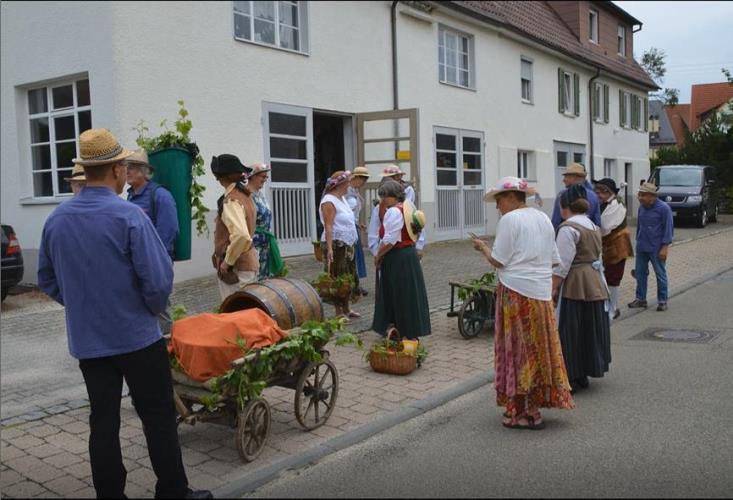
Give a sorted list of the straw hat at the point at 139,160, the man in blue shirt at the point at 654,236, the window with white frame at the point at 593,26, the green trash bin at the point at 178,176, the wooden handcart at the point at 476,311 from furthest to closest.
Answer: the window with white frame at the point at 593,26 < the man in blue shirt at the point at 654,236 < the wooden handcart at the point at 476,311 < the green trash bin at the point at 178,176 < the straw hat at the point at 139,160

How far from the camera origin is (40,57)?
39.6 ft

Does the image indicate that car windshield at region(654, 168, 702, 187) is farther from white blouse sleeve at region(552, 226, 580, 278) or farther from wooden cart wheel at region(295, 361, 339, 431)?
wooden cart wheel at region(295, 361, 339, 431)

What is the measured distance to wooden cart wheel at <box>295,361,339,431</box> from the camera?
16.0ft

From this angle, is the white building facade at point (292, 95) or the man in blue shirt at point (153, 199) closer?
the man in blue shirt at point (153, 199)

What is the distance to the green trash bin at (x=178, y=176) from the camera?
5.50 meters

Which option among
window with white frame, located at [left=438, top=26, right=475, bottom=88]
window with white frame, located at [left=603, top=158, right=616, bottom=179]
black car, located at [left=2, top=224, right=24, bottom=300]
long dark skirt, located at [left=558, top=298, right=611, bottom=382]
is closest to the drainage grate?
long dark skirt, located at [left=558, top=298, right=611, bottom=382]

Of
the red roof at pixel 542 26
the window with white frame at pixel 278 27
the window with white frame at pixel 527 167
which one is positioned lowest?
the window with white frame at pixel 527 167

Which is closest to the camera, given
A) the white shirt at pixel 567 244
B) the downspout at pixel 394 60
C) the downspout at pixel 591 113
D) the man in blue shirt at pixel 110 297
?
the man in blue shirt at pixel 110 297

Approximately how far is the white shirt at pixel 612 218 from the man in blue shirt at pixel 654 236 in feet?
5.02

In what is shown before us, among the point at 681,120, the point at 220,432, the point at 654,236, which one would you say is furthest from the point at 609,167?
the point at 220,432

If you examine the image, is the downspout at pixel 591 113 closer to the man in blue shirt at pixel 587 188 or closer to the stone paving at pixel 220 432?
the man in blue shirt at pixel 587 188

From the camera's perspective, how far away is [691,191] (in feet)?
81.5

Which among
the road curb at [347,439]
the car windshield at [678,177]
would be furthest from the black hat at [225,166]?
the car windshield at [678,177]

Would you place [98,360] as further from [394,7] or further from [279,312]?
[394,7]
